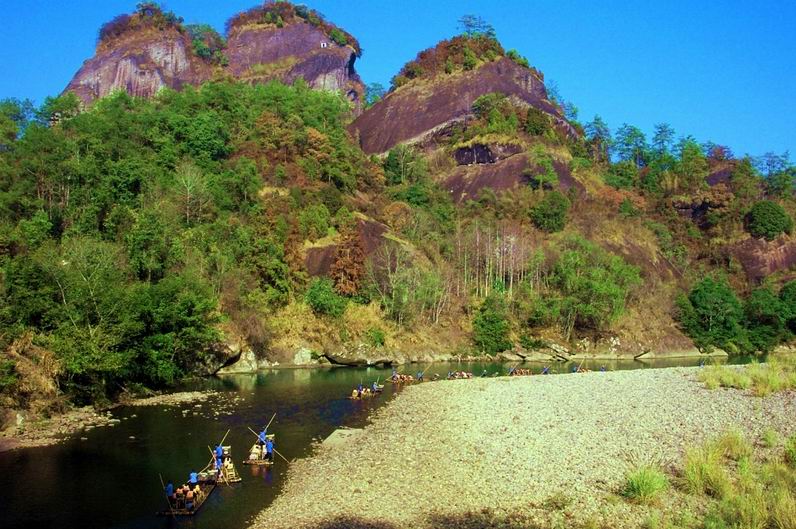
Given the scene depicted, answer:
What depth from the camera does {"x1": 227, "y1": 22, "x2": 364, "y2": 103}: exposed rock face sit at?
130875 millimetres

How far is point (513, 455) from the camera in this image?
21.0m

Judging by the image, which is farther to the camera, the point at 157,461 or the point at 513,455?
the point at 157,461

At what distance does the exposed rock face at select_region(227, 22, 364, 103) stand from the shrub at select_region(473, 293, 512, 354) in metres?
84.9

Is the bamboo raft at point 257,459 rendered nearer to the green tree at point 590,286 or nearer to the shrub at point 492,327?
the shrub at point 492,327

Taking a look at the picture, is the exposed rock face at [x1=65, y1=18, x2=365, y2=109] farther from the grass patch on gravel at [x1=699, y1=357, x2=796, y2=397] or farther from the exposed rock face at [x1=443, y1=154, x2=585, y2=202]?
the grass patch on gravel at [x1=699, y1=357, x2=796, y2=397]

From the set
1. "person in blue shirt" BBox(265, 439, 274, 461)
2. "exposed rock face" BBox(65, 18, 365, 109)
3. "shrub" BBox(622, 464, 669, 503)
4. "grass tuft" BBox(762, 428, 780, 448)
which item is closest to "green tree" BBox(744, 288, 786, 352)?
"grass tuft" BBox(762, 428, 780, 448)

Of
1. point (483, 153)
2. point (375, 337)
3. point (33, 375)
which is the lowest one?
point (33, 375)

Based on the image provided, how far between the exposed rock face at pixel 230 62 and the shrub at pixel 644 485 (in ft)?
407

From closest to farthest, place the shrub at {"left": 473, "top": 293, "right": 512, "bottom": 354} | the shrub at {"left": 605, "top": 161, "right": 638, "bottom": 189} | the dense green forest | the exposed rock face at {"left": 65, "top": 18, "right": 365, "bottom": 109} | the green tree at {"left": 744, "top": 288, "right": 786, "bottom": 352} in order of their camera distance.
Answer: the dense green forest → the shrub at {"left": 473, "top": 293, "right": 512, "bottom": 354} → the green tree at {"left": 744, "top": 288, "right": 786, "bottom": 352} → the shrub at {"left": 605, "top": 161, "right": 638, "bottom": 189} → the exposed rock face at {"left": 65, "top": 18, "right": 365, "bottom": 109}

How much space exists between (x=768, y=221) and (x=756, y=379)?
240 ft

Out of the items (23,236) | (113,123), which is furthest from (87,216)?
(113,123)

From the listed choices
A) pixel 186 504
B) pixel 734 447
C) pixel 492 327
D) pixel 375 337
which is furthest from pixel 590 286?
pixel 186 504

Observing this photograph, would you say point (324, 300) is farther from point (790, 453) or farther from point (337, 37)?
point (337, 37)

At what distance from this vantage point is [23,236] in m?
41.6
